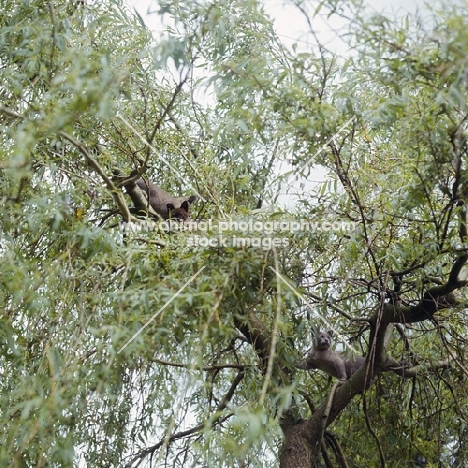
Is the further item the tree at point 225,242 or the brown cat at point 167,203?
the brown cat at point 167,203

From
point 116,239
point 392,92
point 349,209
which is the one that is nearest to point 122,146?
point 116,239

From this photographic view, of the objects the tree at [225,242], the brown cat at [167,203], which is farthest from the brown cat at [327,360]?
the brown cat at [167,203]

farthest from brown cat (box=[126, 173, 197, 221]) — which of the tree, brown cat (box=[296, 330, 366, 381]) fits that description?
brown cat (box=[296, 330, 366, 381])

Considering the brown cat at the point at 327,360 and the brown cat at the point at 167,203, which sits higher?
the brown cat at the point at 167,203

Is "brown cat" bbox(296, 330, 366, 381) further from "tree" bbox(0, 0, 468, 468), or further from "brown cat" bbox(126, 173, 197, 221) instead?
"brown cat" bbox(126, 173, 197, 221)

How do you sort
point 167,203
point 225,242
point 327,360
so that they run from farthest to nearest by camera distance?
point 327,360 < point 167,203 < point 225,242

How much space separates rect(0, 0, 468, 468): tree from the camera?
2.18 m

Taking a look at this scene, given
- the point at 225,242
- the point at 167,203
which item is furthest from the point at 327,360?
the point at 225,242

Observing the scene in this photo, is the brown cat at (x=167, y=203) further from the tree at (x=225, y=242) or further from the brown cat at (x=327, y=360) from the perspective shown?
the brown cat at (x=327, y=360)

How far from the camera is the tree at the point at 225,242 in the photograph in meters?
2.18

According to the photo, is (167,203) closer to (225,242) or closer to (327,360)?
(327,360)

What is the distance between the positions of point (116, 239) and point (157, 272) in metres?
0.21

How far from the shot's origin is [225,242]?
7.59 ft

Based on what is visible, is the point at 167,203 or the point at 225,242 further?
the point at 167,203
